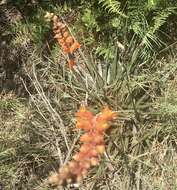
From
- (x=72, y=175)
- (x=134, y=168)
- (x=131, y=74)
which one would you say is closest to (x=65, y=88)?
(x=131, y=74)

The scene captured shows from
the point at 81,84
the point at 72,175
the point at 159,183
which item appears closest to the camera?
the point at 72,175

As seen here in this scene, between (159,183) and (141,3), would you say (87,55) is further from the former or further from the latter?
(159,183)

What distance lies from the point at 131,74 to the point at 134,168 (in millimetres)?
654

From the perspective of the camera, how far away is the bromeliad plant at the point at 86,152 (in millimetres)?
1854

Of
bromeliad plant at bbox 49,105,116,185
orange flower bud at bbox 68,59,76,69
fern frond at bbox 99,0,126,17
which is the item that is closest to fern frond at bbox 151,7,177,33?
fern frond at bbox 99,0,126,17

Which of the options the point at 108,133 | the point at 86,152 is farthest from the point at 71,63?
the point at 86,152

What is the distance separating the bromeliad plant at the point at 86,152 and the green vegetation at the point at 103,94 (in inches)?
32.2

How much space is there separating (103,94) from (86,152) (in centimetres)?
136

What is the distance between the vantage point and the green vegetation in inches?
131

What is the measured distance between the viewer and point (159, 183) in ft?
10.7

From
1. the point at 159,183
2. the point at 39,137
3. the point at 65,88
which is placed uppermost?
the point at 65,88

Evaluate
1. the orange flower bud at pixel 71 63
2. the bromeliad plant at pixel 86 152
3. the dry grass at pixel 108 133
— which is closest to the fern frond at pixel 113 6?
the dry grass at pixel 108 133

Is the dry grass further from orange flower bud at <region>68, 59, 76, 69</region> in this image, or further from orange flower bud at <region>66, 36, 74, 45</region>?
orange flower bud at <region>66, 36, 74, 45</region>

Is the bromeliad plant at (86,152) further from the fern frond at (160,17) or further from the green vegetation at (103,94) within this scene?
the fern frond at (160,17)
